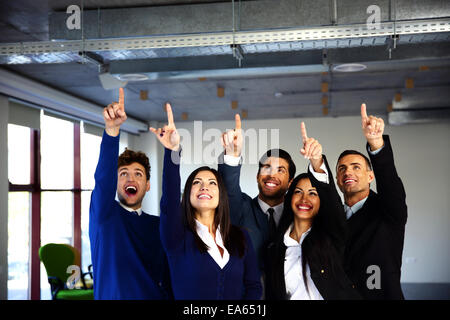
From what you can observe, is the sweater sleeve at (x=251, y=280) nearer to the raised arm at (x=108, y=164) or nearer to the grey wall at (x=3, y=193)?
the raised arm at (x=108, y=164)

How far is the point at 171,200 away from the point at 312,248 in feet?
2.42

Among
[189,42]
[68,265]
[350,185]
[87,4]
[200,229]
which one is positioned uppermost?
[87,4]

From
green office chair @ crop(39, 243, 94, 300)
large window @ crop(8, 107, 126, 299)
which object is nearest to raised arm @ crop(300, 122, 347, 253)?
green office chair @ crop(39, 243, 94, 300)

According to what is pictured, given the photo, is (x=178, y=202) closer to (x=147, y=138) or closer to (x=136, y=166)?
(x=136, y=166)

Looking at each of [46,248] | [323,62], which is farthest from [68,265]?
[323,62]

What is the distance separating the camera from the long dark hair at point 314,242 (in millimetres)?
2588

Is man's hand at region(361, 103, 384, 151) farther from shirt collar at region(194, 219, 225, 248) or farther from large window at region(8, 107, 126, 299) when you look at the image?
large window at region(8, 107, 126, 299)

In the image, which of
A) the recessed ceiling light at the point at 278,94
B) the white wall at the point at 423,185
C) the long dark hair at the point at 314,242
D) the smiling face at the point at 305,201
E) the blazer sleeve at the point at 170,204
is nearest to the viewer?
the blazer sleeve at the point at 170,204

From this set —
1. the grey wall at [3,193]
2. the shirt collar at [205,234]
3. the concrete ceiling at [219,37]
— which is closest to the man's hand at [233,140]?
the shirt collar at [205,234]

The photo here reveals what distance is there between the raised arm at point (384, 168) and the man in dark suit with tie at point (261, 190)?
498 millimetres

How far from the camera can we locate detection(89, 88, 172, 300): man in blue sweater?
252 centimetres

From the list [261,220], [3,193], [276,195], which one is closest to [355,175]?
[276,195]
